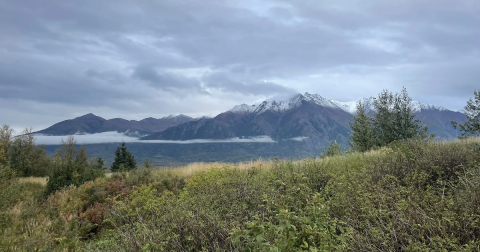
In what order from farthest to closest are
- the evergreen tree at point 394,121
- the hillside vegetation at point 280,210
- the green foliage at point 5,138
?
the green foliage at point 5,138
the evergreen tree at point 394,121
the hillside vegetation at point 280,210

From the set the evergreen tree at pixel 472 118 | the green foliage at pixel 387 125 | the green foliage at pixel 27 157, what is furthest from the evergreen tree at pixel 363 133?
the green foliage at pixel 27 157

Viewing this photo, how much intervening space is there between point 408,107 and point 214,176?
25.5m

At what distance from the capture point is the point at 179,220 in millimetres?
5445

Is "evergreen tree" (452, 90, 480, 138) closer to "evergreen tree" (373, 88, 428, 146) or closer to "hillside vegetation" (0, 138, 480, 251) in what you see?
"evergreen tree" (373, 88, 428, 146)

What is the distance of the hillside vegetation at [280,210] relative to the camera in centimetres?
359

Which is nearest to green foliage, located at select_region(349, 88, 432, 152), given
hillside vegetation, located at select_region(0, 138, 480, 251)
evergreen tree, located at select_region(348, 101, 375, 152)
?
evergreen tree, located at select_region(348, 101, 375, 152)

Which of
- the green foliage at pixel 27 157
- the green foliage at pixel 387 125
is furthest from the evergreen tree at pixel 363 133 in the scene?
the green foliage at pixel 27 157

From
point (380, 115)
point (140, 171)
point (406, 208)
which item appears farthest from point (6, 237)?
point (380, 115)

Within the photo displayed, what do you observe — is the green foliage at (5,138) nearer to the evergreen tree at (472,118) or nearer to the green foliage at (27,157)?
the green foliage at (27,157)

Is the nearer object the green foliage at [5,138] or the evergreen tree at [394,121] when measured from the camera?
the evergreen tree at [394,121]

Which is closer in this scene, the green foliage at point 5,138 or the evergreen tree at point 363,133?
the evergreen tree at point 363,133

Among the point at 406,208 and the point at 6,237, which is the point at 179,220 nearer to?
the point at 406,208

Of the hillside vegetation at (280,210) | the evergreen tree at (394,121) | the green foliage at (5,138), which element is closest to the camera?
the hillside vegetation at (280,210)

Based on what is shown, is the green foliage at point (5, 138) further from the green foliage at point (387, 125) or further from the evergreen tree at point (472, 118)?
the evergreen tree at point (472, 118)
